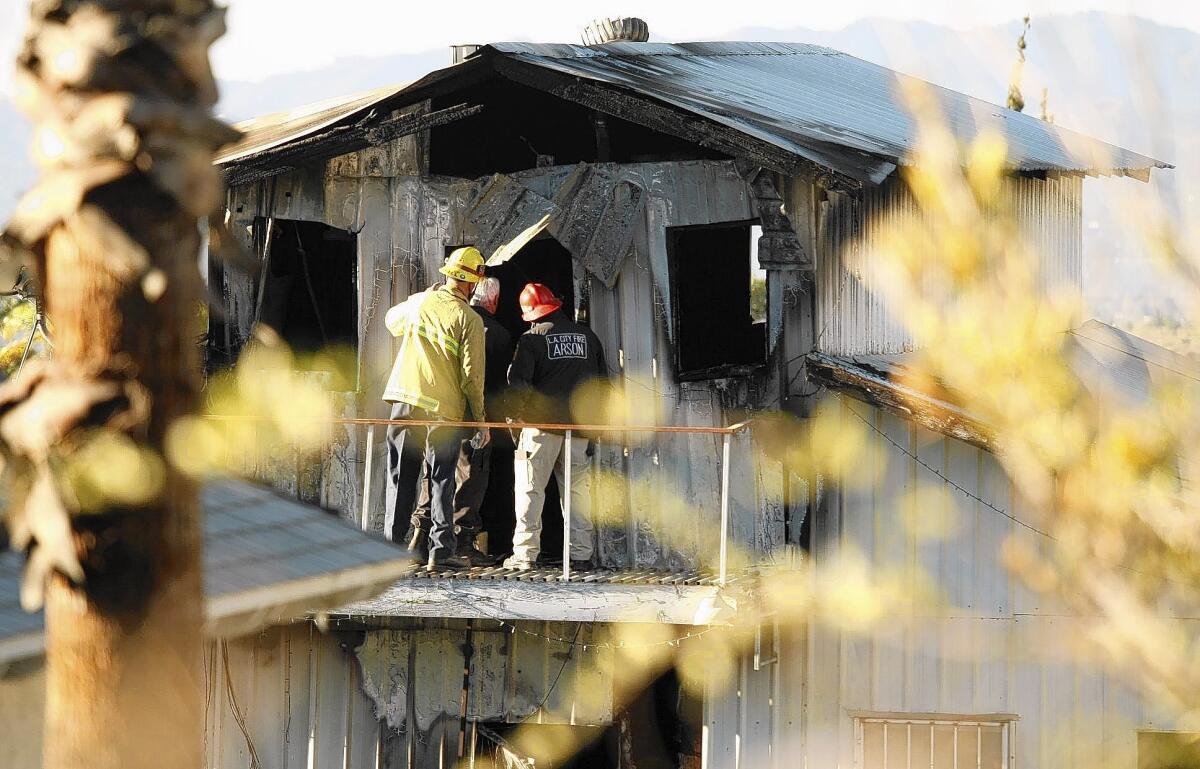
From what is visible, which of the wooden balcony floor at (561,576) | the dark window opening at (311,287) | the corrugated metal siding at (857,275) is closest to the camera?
the wooden balcony floor at (561,576)

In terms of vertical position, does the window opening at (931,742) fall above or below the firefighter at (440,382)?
below

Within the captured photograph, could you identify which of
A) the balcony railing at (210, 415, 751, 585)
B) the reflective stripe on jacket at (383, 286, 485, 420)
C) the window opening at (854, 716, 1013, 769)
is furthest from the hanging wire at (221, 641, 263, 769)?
the window opening at (854, 716, 1013, 769)

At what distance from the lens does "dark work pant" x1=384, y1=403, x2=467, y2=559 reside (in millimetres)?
11633

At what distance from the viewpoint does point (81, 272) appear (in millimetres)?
4523

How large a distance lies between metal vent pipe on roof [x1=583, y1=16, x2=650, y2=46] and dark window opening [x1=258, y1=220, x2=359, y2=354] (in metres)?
3.55

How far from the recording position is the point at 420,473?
12016 mm

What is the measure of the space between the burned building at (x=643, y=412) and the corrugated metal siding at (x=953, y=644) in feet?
0.07

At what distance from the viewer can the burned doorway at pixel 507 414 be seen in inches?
524

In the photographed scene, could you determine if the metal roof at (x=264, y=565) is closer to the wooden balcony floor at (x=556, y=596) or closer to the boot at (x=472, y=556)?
the wooden balcony floor at (x=556, y=596)

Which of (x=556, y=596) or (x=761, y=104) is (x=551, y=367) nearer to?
(x=556, y=596)

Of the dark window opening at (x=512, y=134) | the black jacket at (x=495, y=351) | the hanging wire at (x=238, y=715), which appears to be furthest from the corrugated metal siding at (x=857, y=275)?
A: the hanging wire at (x=238, y=715)

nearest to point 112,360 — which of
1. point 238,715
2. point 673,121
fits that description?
point 673,121

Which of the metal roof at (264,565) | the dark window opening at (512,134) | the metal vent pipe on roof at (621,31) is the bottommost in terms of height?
the metal roof at (264,565)

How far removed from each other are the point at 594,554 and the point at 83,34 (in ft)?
27.7
